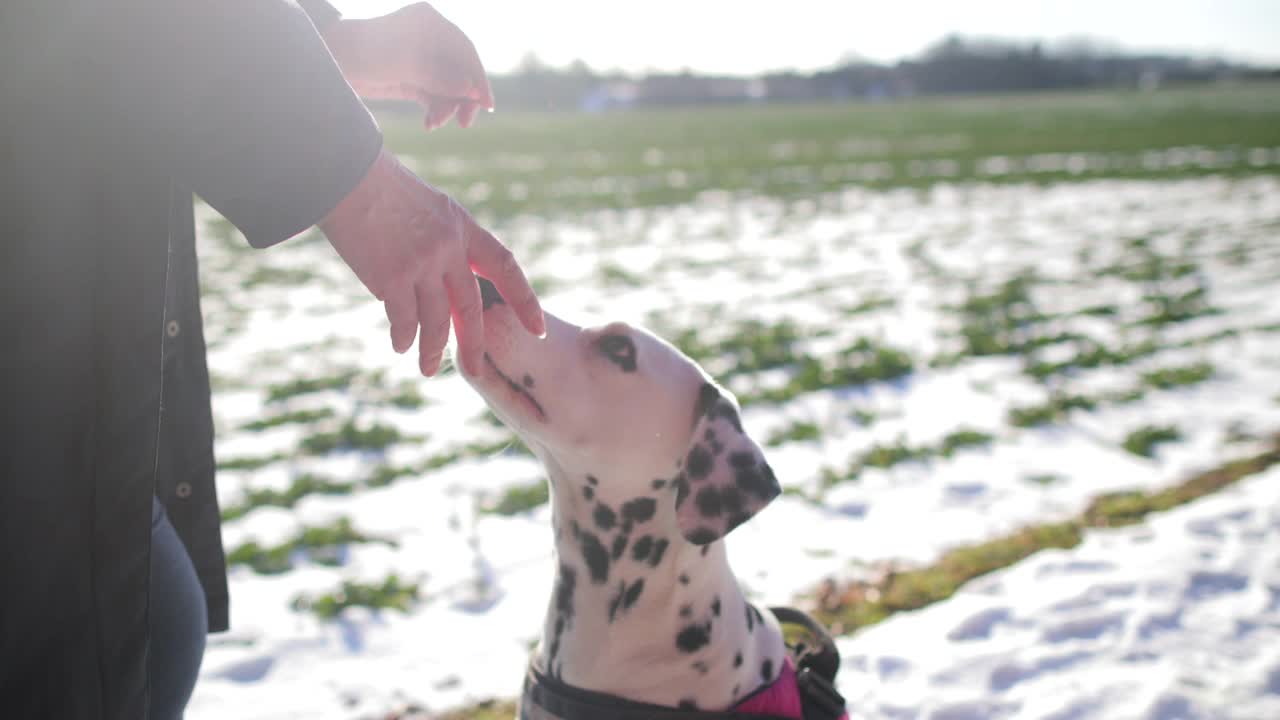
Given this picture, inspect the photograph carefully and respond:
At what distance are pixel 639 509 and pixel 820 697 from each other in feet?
2.56

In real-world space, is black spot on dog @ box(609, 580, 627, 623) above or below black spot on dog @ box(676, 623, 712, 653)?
above

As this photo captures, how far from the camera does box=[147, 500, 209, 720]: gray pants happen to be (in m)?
1.97

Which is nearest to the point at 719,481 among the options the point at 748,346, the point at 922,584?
the point at 922,584

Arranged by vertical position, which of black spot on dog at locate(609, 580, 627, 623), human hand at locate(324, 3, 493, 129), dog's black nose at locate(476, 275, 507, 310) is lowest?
black spot on dog at locate(609, 580, 627, 623)

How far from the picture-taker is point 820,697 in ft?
9.00

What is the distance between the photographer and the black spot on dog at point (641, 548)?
2.66m

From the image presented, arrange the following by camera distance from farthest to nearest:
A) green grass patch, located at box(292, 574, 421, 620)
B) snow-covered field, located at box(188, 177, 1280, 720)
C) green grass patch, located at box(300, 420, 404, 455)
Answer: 1. green grass patch, located at box(300, 420, 404, 455)
2. green grass patch, located at box(292, 574, 421, 620)
3. snow-covered field, located at box(188, 177, 1280, 720)

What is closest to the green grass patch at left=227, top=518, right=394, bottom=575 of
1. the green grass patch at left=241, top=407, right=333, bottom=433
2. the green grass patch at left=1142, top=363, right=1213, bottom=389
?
the green grass patch at left=241, top=407, right=333, bottom=433

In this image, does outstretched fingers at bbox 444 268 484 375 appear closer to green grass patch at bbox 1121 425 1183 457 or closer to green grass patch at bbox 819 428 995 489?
green grass patch at bbox 819 428 995 489

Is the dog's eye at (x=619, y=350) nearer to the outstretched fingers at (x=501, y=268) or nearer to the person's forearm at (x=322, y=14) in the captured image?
the outstretched fingers at (x=501, y=268)

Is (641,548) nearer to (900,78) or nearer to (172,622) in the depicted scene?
(172,622)

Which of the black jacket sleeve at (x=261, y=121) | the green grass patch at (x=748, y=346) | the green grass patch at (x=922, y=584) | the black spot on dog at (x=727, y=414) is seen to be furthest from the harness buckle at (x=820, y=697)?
the green grass patch at (x=748, y=346)

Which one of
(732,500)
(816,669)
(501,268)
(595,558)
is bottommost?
(816,669)

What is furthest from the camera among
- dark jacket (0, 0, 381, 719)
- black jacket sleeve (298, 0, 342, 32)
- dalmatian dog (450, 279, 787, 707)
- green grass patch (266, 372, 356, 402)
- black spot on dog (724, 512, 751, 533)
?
green grass patch (266, 372, 356, 402)
